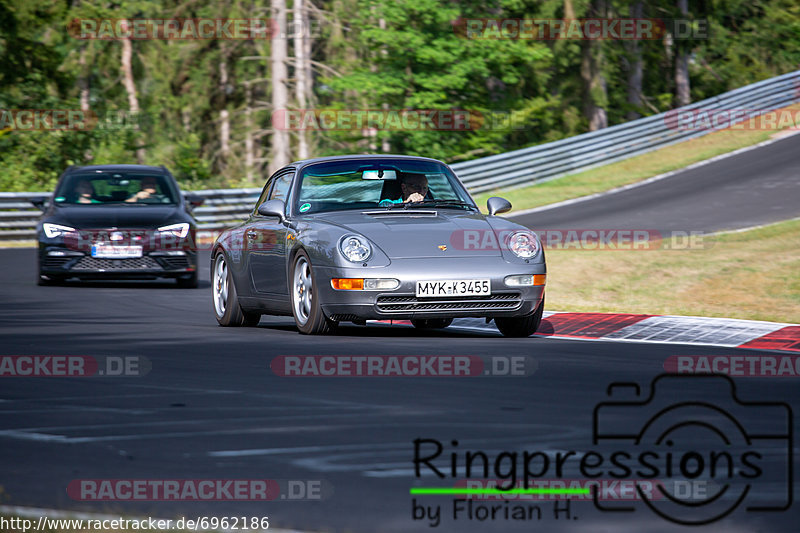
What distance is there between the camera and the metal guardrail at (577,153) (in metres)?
29.8

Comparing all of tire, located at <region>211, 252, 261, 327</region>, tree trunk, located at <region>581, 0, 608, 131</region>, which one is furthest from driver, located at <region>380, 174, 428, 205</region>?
tree trunk, located at <region>581, 0, 608, 131</region>

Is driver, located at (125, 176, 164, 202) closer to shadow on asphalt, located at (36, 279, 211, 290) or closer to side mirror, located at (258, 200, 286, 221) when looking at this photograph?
shadow on asphalt, located at (36, 279, 211, 290)

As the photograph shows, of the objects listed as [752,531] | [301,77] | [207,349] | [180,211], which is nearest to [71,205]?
[180,211]

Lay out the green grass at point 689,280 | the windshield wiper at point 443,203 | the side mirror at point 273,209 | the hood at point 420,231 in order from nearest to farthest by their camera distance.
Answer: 1. the hood at point 420,231
2. the side mirror at point 273,209
3. the windshield wiper at point 443,203
4. the green grass at point 689,280

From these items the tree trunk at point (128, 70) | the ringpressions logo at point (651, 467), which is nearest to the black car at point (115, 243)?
the ringpressions logo at point (651, 467)

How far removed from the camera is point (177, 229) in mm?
16984

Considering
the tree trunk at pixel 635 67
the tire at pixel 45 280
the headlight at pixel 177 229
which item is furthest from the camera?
the tree trunk at pixel 635 67

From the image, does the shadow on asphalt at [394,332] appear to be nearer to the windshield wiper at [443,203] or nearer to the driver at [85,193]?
the windshield wiper at [443,203]

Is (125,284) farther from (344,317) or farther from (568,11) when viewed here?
(568,11)

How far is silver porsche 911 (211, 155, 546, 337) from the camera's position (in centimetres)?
1041

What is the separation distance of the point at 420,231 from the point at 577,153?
25011mm

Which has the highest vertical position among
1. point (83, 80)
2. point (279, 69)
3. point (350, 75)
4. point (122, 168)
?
point (83, 80)

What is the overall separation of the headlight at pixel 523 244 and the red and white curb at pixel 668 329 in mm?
900

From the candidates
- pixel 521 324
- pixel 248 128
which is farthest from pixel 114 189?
pixel 248 128
